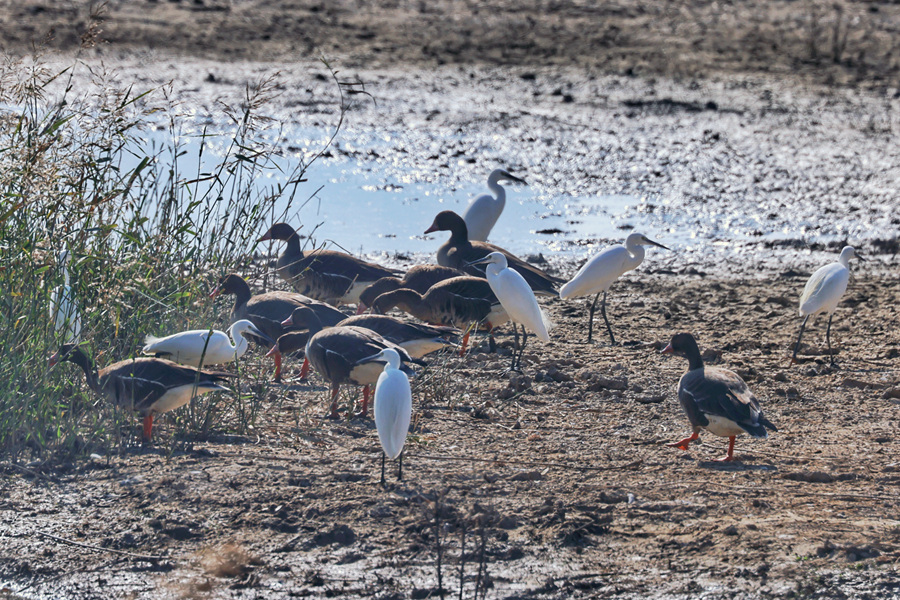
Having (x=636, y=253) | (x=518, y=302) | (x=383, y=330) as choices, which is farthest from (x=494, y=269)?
(x=636, y=253)

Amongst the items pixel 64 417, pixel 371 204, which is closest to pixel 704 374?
pixel 64 417

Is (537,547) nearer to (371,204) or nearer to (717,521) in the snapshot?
(717,521)

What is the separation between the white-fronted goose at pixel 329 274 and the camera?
9.96 m

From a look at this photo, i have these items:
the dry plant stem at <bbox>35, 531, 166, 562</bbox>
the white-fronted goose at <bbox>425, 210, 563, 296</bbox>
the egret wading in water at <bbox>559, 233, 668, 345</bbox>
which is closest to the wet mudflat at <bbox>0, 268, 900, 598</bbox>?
the dry plant stem at <bbox>35, 531, 166, 562</bbox>

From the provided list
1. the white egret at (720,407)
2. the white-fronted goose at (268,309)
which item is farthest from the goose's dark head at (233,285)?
the white egret at (720,407)

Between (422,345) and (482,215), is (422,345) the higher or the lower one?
the lower one

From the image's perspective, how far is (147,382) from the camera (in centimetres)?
618

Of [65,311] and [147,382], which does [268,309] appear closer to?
[65,311]

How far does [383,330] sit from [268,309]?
120cm

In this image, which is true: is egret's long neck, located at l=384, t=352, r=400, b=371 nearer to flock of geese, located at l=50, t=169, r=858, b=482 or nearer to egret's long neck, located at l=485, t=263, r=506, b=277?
flock of geese, located at l=50, t=169, r=858, b=482

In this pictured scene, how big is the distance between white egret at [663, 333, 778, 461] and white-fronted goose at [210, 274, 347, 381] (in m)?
2.94

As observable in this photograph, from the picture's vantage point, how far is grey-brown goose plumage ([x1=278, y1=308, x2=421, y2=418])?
6953 millimetres

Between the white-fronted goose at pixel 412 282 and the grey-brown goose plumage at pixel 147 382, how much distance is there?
324 cm

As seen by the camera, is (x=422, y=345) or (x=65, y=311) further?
(x=422, y=345)
